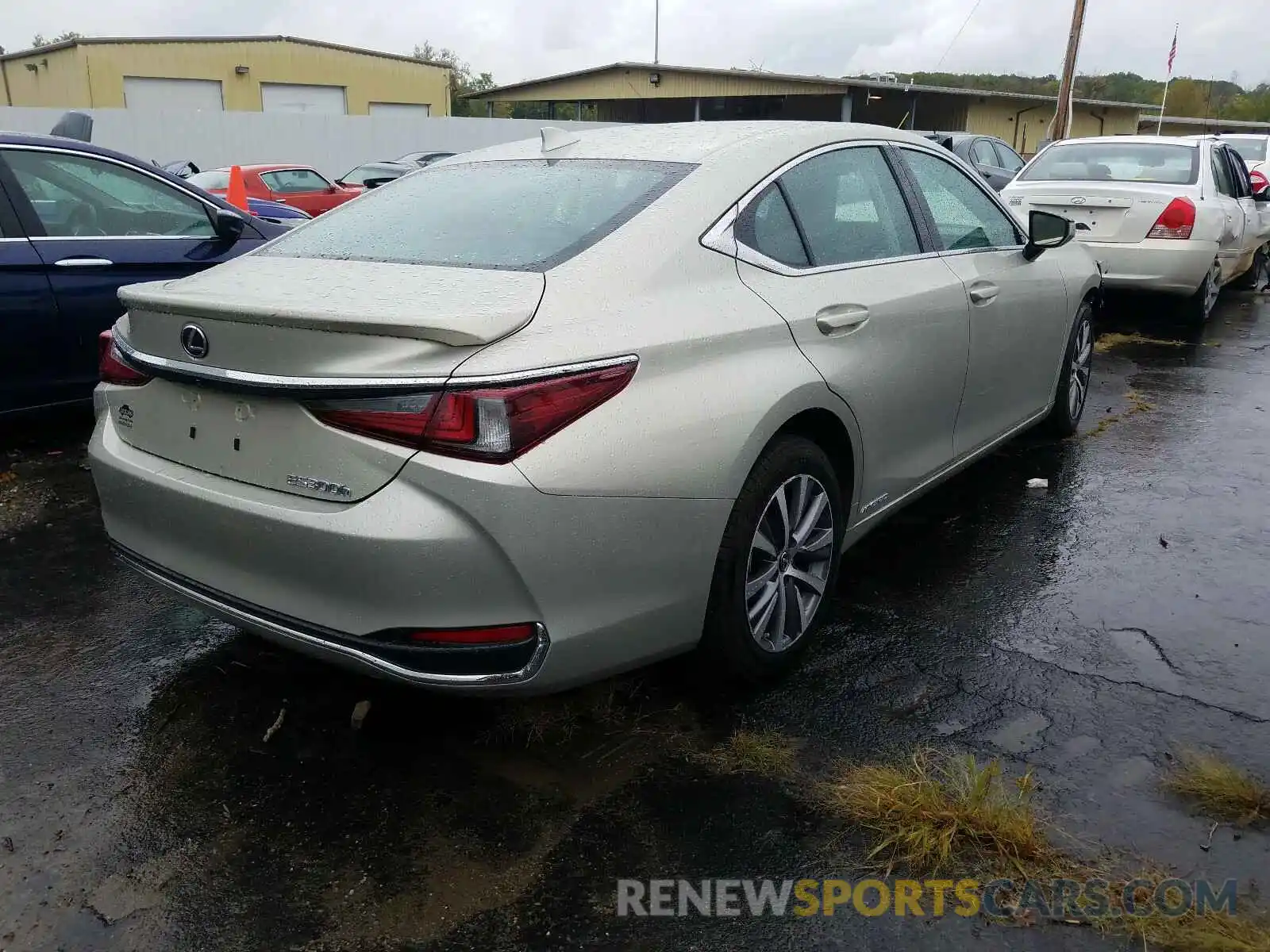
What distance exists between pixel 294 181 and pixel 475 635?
15.6m

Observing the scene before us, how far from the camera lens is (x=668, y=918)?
2.24m

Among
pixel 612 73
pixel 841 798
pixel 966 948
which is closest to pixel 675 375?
pixel 841 798

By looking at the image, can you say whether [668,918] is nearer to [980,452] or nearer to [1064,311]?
[980,452]

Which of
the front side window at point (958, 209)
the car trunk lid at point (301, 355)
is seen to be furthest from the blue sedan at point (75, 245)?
the front side window at point (958, 209)

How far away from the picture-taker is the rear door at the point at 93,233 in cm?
516

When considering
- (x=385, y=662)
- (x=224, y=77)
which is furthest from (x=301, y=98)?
(x=385, y=662)

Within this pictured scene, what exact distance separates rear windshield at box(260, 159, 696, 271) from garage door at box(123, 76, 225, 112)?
104ft

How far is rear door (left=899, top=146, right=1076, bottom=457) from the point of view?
13.3 feet

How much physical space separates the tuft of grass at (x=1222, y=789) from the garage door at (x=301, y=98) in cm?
3561

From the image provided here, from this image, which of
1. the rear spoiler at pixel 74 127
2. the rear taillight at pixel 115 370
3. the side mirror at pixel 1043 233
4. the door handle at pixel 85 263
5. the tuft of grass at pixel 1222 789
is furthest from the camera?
the rear spoiler at pixel 74 127

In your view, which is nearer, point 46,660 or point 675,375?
point 675,375

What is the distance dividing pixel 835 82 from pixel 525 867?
36.0 metres

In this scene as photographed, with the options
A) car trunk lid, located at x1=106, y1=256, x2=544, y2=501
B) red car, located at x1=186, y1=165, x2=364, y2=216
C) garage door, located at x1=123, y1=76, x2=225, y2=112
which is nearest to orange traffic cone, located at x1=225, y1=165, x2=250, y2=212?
red car, located at x1=186, y1=165, x2=364, y2=216

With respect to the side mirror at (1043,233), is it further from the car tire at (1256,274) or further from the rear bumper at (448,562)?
the car tire at (1256,274)
